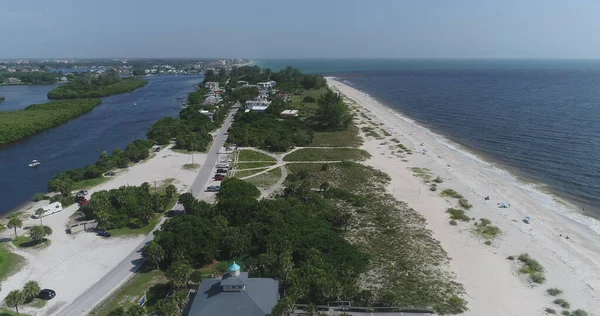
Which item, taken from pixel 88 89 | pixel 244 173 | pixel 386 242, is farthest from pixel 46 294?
pixel 88 89

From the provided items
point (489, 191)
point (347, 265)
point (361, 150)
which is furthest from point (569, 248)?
point (361, 150)

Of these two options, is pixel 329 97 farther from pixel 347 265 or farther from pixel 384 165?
pixel 347 265

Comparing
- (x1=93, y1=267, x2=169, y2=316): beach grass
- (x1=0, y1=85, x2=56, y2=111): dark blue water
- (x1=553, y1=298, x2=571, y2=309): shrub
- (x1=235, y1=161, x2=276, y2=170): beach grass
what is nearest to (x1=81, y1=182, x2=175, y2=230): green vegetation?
(x1=93, y1=267, x2=169, y2=316): beach grass

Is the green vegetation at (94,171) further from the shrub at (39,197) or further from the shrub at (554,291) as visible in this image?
the shrub at (554,291)

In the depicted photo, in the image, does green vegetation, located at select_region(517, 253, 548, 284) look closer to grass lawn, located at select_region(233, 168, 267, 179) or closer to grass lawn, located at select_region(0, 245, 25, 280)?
grass lawn, located at select_region(233, 168, 267, 179)

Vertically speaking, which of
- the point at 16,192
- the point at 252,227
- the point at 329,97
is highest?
the point at 329,97
